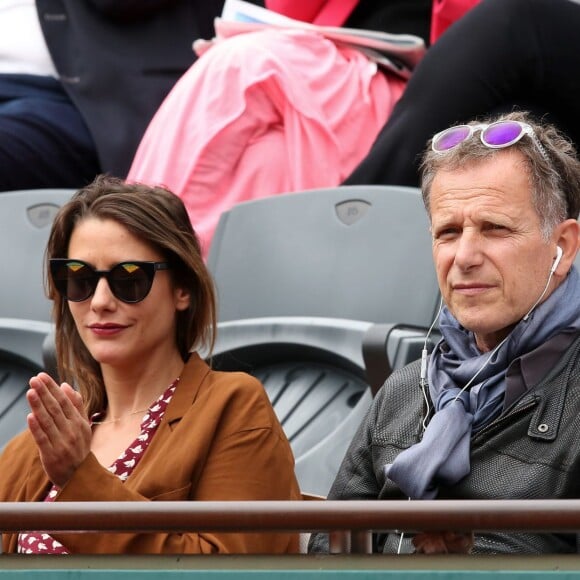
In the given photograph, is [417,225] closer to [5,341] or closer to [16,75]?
[5,341]

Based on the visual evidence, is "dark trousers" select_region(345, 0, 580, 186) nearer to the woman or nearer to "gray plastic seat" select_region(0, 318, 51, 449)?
"gray plastic seat" select_region(0, 318, 51, 449)

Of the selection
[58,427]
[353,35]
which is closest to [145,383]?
[58,427]

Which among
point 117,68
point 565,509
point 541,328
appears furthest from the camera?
point 117,68

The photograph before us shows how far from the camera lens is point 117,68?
417 cm

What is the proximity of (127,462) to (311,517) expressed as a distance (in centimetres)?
80

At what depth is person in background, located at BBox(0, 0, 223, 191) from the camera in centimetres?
406

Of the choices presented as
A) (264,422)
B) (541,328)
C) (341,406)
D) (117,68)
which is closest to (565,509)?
(541,328)

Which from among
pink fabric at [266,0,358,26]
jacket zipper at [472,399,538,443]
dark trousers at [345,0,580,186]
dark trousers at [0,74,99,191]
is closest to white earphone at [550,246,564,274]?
jacket zipper at [472,399,538,443]

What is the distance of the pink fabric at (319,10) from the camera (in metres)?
4.00

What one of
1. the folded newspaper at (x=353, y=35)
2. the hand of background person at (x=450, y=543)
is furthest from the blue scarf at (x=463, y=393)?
the folded newspaper at (x=353, y=35)

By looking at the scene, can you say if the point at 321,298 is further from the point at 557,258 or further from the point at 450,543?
the point at 450,543

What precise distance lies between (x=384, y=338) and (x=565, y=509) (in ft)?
4.13

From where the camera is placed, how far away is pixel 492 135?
7.42ft

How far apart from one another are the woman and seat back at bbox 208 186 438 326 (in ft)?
2.00
